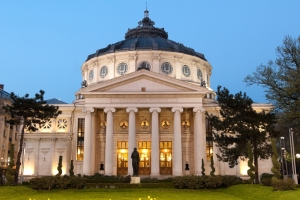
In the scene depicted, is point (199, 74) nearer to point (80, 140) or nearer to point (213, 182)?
point (80, 140)

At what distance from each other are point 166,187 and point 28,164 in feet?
95.9

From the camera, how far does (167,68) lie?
60.0m

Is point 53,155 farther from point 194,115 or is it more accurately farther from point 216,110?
point 216,110

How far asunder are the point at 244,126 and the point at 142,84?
1772 cm

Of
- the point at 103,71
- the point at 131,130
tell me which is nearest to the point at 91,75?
the point at 103,71

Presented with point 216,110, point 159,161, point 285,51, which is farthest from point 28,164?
point 285,51

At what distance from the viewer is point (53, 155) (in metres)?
55.8

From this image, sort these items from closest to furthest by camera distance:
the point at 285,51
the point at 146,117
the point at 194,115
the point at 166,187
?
the point at 285,51 → the point at 166,187 → the point at 194,115 → the point at 146,117

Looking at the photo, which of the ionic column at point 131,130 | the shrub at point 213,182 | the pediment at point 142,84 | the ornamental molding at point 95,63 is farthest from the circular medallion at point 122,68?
the shrub at point 213,182

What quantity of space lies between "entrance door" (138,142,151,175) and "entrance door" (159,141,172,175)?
1817 mm

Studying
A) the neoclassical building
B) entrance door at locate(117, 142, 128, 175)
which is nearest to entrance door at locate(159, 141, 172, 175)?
the neoclassical building

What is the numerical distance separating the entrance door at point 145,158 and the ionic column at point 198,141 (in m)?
7.46

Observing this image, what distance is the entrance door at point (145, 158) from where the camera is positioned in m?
51.5

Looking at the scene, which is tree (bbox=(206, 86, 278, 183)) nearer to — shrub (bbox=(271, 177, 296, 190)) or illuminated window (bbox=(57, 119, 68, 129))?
shrub (bbox=(271, 177, 296, 190))
